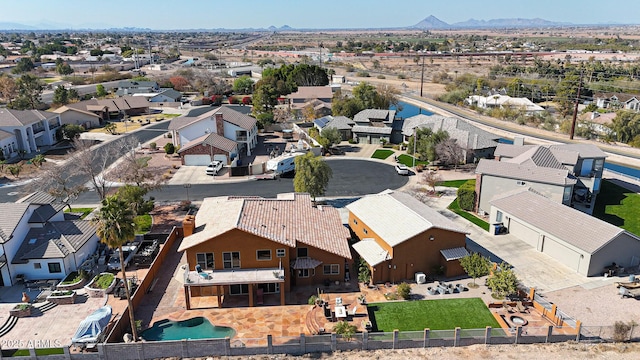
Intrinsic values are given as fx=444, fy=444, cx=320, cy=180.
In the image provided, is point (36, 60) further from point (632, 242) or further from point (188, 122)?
point (632, 242)

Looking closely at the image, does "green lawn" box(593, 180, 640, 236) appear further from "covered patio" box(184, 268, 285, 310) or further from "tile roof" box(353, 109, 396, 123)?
"tile roof" box(353, 109, 396, 123)

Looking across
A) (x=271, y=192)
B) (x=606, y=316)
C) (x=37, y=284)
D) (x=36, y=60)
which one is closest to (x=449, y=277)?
(x=606, y=316)

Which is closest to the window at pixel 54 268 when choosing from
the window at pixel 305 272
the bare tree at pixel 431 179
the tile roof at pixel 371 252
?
the window at pixel 305 272

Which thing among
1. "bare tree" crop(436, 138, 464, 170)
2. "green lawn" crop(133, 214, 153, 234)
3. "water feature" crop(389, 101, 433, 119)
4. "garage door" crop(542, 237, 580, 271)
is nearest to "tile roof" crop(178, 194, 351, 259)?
"green lawn" crop(133, 214, 153, 234)

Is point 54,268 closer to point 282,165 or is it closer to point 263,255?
point 263,255

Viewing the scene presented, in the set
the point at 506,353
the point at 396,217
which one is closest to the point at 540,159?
the point at 396,217

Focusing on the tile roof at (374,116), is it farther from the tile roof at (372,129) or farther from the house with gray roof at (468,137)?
the house with gray roof at (468,137)
